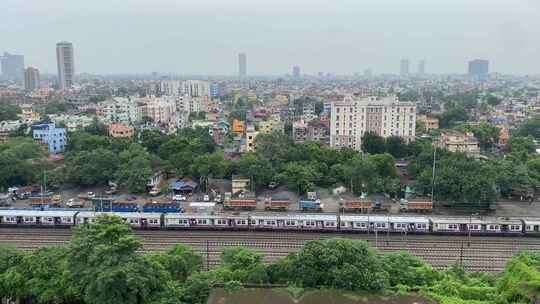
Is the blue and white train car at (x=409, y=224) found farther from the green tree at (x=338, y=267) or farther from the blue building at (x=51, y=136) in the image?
the blue building at (x=51, y=136)

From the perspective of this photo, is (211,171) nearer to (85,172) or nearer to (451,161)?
(85,172)

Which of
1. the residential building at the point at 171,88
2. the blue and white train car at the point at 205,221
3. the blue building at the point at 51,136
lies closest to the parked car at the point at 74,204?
the blue and white train car at the point at 205,221

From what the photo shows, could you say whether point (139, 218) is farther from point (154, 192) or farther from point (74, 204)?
point (154, 192)

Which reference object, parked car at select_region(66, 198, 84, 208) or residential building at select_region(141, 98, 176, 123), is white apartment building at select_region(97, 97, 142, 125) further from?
parked car at select_region(66, 198, 84, 208)

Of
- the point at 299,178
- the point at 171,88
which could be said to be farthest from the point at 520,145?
the point at 171,88

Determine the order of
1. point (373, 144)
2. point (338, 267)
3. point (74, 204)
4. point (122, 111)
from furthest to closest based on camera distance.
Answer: point (122, 111) → point (373, 144) → point (74, 204) → point (338, 267)

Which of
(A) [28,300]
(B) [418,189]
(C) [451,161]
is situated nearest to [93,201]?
(A) [28,300]

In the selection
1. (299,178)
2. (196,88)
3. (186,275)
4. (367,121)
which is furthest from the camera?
(196,88)

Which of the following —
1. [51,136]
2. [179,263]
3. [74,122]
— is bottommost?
[179,263]

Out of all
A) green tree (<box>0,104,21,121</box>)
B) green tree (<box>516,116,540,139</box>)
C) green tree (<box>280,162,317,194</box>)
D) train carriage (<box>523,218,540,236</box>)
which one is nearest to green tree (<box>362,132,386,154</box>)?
green tree (<box>280,162,317,194</box>)
